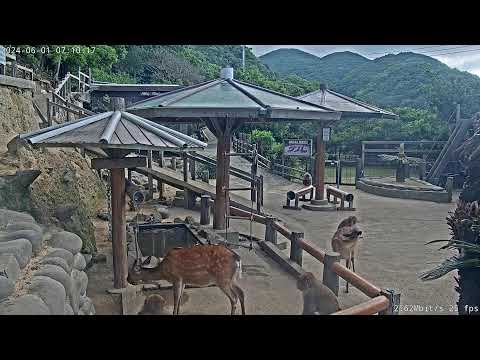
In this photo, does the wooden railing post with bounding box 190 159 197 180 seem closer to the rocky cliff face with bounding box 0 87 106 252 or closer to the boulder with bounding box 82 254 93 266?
the rocky cliff face with bounding box 0 87 106 252

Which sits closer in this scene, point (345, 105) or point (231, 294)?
point (231, 294)

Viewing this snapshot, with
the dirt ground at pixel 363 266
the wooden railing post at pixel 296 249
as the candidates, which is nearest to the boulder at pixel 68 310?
the dirt ground at pixel 363 266

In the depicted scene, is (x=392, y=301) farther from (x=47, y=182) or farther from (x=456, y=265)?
(x=47, y=182)

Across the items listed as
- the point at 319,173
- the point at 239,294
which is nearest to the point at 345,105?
the point at 319,173

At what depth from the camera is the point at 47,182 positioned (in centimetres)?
410

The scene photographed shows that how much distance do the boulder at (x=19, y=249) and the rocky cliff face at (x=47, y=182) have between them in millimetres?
658

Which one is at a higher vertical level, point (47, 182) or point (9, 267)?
point (47, 182)

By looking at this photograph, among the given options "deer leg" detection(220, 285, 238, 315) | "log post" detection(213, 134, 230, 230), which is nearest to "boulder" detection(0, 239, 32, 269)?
"deer leg" detection(220, 285, 238, 315)

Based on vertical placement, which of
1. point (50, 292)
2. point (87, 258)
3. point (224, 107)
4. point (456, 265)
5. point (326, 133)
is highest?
point (224, 107)

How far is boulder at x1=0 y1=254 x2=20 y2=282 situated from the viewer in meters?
2.43

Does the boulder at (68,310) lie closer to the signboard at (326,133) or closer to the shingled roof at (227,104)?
the shingled roof at (227,104)

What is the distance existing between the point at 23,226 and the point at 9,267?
630 mm

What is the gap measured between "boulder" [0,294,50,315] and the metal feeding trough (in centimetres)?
205
